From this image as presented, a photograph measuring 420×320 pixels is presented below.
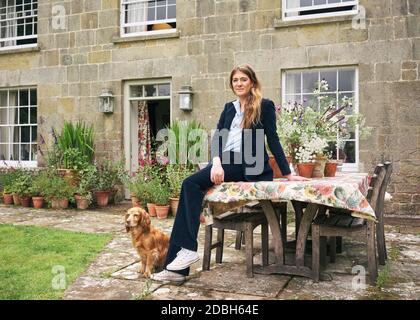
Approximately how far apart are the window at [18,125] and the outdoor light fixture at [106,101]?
2.18m

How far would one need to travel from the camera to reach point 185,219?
3.85 meters

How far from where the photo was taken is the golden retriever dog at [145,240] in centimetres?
397

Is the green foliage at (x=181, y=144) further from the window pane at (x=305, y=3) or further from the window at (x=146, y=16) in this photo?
the window pane at (x=305, y=3)

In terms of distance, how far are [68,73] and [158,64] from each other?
7.53ft

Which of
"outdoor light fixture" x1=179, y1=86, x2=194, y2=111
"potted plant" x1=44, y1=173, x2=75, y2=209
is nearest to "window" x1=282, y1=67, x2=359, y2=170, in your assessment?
"outdoor light fixture" x1=179, y1=86, x2=194, y2=111

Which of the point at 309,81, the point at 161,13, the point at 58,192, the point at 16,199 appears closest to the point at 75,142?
the point at 58,192

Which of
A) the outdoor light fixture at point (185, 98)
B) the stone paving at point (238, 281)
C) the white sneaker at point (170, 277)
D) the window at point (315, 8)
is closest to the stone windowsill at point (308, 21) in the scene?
the window at point (315, 8)

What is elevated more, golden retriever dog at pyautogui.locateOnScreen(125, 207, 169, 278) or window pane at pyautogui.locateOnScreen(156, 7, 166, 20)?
window pane at pyautogui.locateOnScreen(156, 7, 166, 20)

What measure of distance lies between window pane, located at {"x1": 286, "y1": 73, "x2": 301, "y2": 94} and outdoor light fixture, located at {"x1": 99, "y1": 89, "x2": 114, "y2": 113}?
3757 millimetres

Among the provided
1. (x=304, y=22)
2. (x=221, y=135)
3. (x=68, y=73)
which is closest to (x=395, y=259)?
(x=221, y=135)

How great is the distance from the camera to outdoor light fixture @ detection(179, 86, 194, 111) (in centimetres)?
884

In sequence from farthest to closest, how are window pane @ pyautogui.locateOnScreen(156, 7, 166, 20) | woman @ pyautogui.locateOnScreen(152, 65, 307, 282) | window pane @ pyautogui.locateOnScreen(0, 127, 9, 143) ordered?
window pane @ pyautogui.locateOnScreen(0, 127, 9, 143) → window pane @ pyautogui.locateOnScreen(156, 7, 166, 20) → woman @ pyautogui.locateOnScreen(152, 65, 307, 282)

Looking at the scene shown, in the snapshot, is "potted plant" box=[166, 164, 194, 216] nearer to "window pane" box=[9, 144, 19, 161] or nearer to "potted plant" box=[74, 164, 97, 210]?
"potted plant" box=[74, 164, 97, 210]

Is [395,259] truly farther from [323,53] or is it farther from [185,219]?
[323,53]
